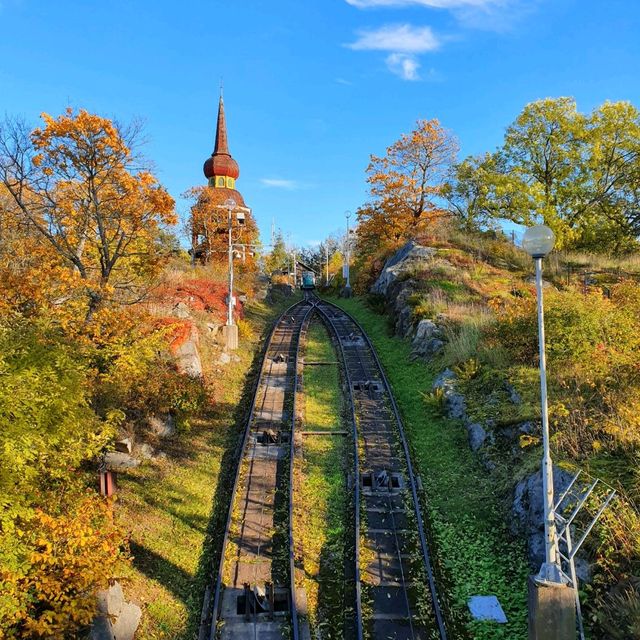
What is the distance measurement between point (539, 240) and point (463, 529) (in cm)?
648

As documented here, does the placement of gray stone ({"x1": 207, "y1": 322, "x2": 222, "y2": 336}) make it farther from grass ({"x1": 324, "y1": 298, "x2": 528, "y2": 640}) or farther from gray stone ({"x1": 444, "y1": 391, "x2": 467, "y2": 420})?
Result: gray stone ({"x1": 444, "y1": 391, "x2": 467, "y2": 420})

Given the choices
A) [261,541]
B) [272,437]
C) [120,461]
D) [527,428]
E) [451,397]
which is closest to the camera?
[261,541]

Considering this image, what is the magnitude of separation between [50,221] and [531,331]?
13.9m

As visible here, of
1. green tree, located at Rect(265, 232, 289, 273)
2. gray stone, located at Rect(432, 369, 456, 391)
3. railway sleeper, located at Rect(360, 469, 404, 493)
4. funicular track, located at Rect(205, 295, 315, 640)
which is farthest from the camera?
green tree, located at Rect(265, 232, 289, 273)

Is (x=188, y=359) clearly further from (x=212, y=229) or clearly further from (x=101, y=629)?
(x=212, y=229)

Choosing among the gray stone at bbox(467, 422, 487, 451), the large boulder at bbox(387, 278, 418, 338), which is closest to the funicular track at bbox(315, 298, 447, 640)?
the gray stone at bbox(467, 422, 487, 451)

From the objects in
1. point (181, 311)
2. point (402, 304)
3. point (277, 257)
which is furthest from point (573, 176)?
point (277, 257)

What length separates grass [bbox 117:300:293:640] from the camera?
8211 millimetres

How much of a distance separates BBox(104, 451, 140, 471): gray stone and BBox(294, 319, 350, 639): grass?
14.0ft

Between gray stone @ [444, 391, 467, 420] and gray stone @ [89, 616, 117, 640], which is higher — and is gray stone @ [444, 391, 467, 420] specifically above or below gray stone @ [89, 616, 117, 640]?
above

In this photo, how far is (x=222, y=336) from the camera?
22281mm

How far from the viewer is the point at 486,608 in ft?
25.6

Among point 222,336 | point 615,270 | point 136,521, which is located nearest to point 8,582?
point 136,521

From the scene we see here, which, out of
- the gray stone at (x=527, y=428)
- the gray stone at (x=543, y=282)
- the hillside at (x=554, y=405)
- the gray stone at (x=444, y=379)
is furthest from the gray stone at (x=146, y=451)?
the gray stone at (x=543, y=282)
